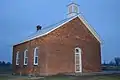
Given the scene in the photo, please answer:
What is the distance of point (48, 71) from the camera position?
21.9 meters

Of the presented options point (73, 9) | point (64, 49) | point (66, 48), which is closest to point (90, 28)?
point (73, 9)

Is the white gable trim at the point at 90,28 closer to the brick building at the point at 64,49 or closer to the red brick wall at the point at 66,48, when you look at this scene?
A: the brick building at the point at 64,49

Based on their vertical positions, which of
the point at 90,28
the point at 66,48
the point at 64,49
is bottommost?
the point at 64,49

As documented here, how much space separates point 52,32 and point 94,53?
654cm

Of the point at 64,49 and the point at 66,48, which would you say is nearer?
the point at 64,49

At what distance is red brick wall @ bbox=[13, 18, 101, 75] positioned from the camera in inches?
879

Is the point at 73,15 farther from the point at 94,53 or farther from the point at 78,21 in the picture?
the point at 94,53

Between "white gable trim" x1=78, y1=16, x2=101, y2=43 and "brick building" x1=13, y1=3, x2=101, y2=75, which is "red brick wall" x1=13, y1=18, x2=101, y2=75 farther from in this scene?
"white gable trim" x1=78, y1=16, x2=101, y2=43

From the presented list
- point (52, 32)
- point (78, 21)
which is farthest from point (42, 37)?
point (78, 21)

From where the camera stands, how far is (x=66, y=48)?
2344cm

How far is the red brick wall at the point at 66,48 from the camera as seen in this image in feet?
73.3

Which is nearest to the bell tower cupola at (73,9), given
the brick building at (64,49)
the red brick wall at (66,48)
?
the brick building at (64,49)

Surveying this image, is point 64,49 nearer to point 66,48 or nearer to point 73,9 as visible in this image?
point 66,48

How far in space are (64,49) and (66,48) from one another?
303mm
